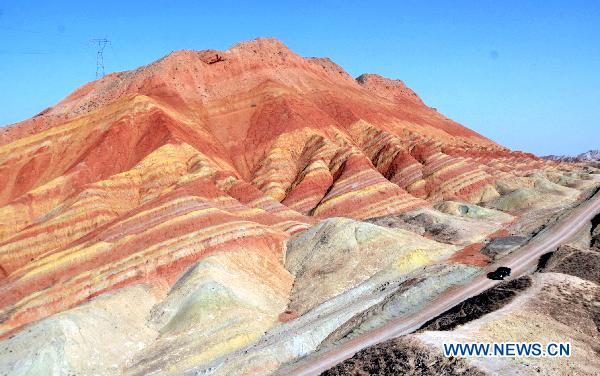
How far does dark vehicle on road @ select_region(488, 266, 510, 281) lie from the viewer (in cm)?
5156

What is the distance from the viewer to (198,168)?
89938mm

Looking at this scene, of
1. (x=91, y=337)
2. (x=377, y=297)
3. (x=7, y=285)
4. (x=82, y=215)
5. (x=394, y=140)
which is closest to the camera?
(x=91, y=337)

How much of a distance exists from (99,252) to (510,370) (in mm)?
48922

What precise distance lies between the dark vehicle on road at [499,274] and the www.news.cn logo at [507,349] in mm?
18858

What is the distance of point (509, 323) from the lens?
34.4m

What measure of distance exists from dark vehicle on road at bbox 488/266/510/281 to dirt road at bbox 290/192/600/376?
2.34ft

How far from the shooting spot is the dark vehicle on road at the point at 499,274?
51562 mm

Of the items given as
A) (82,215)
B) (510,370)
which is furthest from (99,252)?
(510,370)

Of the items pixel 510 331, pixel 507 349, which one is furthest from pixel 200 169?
pixel 507 349

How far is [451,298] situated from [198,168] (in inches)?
2153

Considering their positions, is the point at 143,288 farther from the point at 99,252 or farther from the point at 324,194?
the point at 324,194

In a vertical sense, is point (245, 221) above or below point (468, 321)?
above

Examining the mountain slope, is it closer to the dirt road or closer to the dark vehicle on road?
the dirt road

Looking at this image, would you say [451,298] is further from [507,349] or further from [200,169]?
[200,169]
